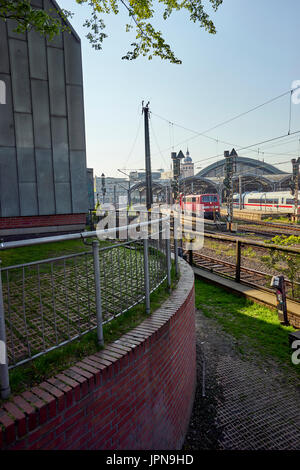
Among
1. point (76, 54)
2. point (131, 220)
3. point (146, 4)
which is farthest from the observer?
point (131, 220)

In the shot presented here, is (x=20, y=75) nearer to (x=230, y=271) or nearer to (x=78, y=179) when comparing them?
(x=78, y=179)

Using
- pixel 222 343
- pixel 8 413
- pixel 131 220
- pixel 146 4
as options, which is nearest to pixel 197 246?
pixel 131 220

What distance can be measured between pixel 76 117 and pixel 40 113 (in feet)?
3.88

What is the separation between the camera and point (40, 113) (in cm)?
922

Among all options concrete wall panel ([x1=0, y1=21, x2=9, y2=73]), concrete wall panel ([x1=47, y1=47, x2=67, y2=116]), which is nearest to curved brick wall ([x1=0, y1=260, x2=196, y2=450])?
concrete wall panel ([x1=47, y1=47, x2=67, y2=116])

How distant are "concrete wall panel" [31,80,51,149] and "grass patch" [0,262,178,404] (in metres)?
7.54

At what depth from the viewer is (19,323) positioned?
3340mm

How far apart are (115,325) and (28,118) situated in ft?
26.3

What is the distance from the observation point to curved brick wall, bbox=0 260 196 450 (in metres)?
1.92

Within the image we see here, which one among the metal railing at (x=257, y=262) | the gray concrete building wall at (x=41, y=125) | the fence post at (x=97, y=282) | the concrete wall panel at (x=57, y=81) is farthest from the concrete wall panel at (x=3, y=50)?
the fence post at (x=97, y=282)

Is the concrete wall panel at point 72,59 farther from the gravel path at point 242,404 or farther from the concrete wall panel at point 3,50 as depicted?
the gravel path at point 242,404

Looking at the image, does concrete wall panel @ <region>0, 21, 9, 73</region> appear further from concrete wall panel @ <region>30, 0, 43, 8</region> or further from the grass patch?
the grass patch
